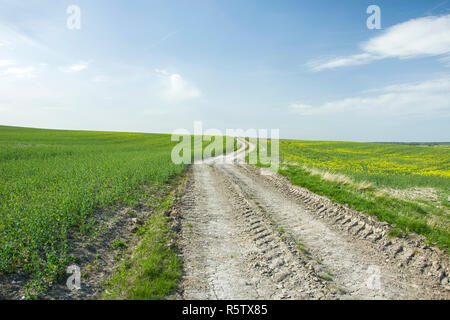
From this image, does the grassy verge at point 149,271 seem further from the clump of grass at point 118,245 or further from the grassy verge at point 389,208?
the grassy verge at point 389,208

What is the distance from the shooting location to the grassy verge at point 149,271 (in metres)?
4.57

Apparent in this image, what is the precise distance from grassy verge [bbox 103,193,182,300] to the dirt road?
32 cm

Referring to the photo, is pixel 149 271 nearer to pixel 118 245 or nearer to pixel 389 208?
pixel 118 245

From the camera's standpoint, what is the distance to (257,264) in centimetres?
568

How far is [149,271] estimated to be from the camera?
5160 millimetres

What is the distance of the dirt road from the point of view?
15.5 ft

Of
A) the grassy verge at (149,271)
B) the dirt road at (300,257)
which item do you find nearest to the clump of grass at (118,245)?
the grassy verge at (149,271)

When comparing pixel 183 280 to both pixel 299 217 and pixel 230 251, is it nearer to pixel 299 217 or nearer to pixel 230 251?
pixel 230 251

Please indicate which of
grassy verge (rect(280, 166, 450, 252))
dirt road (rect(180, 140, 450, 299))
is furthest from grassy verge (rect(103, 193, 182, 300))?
grassy verge (rect(280, 166, 450, 252))

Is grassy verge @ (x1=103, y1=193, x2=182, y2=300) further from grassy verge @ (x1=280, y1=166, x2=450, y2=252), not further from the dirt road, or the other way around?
grassy verge @ (x1=280, y1=166, x2=450, y2=252)

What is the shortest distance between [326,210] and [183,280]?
6868mm

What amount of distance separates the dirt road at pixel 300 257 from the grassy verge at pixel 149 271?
12.7 inches

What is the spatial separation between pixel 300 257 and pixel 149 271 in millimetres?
3491
